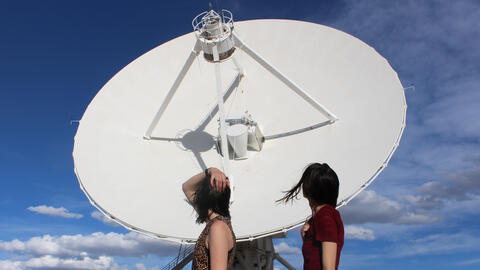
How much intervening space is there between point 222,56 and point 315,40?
3.54m

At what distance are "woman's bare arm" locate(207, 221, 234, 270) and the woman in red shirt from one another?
0.65 meters

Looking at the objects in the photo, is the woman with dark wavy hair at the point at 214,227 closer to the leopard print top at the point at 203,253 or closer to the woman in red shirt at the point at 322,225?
the leopard print top at the point at 203,253

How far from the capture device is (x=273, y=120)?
44.2ft

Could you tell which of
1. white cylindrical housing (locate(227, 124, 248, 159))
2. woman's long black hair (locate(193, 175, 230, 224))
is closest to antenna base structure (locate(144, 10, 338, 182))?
white cylindrical housing (locate(227, 124, 248, 159))

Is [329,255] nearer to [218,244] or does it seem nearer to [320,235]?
[320,235]

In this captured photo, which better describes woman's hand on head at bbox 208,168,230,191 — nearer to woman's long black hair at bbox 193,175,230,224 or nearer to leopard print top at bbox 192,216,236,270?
woman's long black hair at bbox 193,175,230,224

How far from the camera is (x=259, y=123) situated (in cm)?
1355

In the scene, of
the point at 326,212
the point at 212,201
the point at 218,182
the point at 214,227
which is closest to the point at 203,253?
the point at 214,227

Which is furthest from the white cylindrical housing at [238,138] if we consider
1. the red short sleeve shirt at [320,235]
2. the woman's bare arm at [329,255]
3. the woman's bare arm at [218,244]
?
the woman's bare arm at [329,255]

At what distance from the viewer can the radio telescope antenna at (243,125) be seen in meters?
9.86

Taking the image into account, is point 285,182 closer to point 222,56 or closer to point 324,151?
point 324,151

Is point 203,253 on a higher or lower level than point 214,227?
lower

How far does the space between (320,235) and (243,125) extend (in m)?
8.93

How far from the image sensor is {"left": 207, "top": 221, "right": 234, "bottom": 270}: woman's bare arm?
306cm
